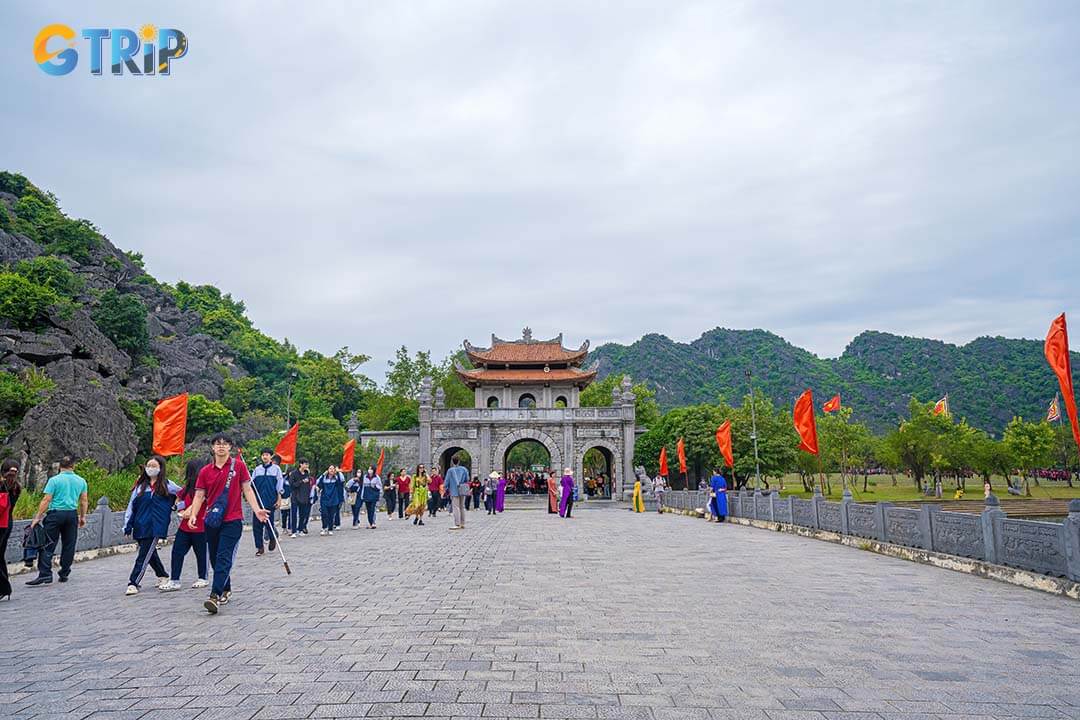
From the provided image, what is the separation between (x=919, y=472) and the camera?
4297 cm

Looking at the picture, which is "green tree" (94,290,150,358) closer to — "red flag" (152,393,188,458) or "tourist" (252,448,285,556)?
"red flag" (152,393,188,458)

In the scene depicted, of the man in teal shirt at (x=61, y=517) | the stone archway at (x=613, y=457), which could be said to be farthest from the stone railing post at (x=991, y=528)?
the stone archway at (x=613, y=457)

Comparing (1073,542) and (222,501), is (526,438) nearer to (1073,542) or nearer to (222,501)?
(222,501)

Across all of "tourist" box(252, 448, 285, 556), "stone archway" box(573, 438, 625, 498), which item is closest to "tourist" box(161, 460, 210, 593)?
"tourist" box(252, 448, 285, 556)

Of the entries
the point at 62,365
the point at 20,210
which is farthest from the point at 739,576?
the point at 20,210

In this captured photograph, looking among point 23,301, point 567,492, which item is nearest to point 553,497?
point 567,492

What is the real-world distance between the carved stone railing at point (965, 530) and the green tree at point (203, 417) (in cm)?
3778

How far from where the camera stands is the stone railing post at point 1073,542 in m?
6.88

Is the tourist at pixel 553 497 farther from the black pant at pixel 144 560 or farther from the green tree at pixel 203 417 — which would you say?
the green tree at pixel 203 417

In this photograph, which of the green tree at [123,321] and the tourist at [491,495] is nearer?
the tourist at [491,495]

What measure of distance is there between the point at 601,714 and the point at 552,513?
21275mm

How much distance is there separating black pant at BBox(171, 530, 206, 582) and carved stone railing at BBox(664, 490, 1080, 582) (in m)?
9.06

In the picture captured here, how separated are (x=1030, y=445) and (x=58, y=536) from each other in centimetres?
4649

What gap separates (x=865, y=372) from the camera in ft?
336
